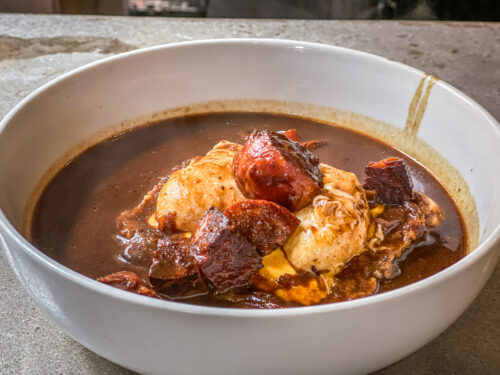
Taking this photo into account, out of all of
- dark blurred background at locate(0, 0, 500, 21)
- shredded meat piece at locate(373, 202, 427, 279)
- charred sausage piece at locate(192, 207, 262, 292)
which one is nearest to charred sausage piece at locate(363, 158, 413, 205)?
shredded meat piece at locate(373, 202, 427, 279)

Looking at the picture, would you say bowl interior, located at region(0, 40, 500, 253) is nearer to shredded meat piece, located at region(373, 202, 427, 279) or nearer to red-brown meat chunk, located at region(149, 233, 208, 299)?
shredded meat piece, located at region(373, 202, 427, 279)

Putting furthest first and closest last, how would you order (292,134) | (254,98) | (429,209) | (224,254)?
(254,98), (292,134), (429,209), (224,254)

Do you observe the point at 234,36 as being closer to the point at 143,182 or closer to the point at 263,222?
the point at 143,182

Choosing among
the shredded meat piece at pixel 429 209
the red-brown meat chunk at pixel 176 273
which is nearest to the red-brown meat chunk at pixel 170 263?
the red-brown meat chunk at pixel 176 273

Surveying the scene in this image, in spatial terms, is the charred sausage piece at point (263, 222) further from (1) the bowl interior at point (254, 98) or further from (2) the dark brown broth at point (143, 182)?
(1) the bowl interior at point (254, 98)

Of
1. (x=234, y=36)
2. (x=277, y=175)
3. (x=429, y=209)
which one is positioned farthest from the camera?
(x=234, y=36)

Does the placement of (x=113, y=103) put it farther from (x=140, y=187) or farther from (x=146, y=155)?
(x=140, y=187)

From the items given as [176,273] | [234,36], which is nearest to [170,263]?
[176,273]

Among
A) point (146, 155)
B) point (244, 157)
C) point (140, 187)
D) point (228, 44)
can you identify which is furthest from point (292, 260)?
point (228, 44)
